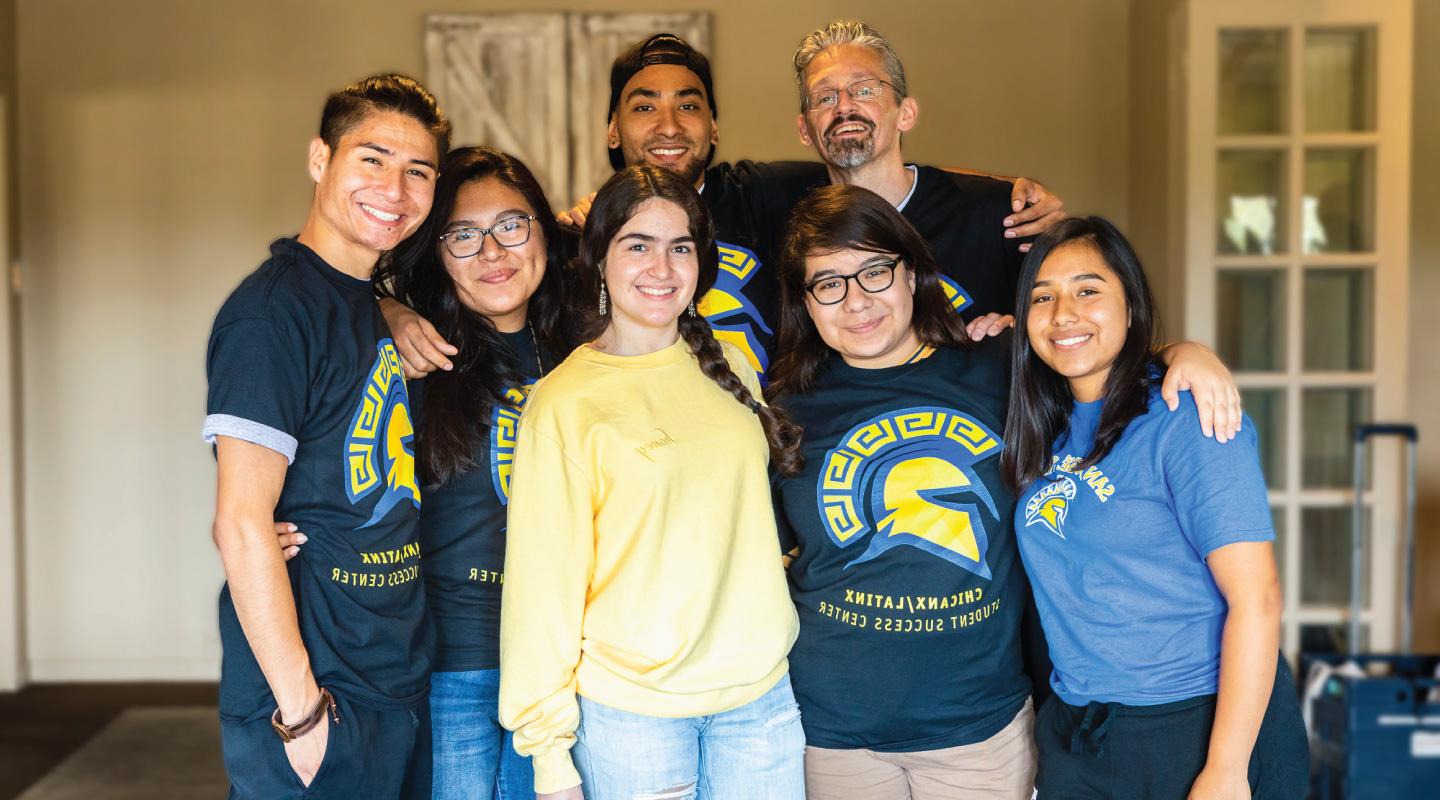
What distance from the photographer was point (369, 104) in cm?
185

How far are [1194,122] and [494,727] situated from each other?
3.21 m

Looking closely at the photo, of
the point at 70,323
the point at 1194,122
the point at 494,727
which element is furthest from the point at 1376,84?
the point at 70,323

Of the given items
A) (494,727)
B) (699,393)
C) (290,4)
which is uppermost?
(290,4)

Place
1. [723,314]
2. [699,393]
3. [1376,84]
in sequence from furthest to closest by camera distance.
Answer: [1376,84]
[723,314]
[699,393]

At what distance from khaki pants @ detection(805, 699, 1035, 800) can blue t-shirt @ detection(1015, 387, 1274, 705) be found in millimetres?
176

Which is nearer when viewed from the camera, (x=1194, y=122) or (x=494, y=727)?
(x=494, y=727)

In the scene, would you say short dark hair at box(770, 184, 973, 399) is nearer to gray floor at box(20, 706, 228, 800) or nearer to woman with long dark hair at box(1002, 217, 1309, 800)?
woman with long dark hair at box(1002, 217, 1309, 800)

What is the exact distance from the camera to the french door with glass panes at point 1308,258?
12.6ft

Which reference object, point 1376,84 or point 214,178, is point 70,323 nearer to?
point 214,178

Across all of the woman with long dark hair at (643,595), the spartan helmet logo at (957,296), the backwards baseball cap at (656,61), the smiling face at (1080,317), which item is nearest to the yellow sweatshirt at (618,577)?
the woman with long dark hair at (643,595)

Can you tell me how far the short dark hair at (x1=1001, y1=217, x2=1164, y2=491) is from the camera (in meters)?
1.82

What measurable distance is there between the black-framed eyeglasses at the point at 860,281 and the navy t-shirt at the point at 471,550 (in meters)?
0.61

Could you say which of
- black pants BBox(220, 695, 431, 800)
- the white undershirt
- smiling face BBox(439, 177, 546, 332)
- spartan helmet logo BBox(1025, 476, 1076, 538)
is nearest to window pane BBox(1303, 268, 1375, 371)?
the white undershirt

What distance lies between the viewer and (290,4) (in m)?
4.98
